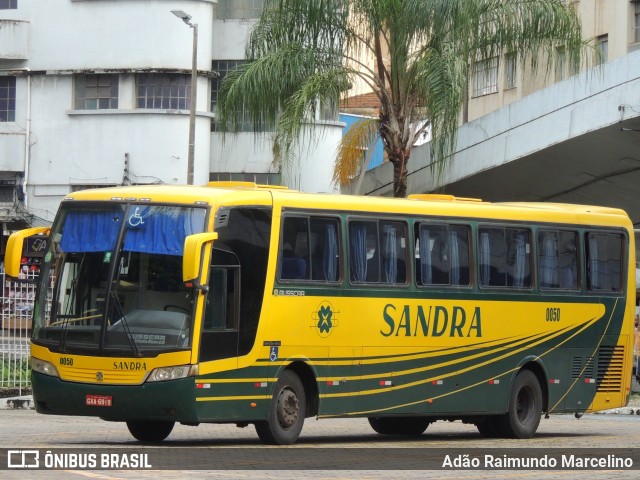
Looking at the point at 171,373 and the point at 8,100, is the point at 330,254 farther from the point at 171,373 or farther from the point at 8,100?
the point at 8,100

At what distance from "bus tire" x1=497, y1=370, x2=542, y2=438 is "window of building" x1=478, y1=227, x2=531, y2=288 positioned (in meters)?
1.27

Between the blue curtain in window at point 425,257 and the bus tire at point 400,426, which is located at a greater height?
the blue curtain in window at point 425,257

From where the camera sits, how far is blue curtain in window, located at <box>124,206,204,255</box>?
55.5 ft

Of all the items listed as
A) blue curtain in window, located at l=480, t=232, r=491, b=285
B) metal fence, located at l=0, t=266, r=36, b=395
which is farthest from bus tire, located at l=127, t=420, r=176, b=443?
metal fence, located at l=0, t=266, r=36, b=395

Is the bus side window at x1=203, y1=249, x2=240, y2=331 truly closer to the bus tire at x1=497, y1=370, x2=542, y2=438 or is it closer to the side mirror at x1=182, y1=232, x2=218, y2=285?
the side mirror at x1=182, y1=232, x2=218, y2=285

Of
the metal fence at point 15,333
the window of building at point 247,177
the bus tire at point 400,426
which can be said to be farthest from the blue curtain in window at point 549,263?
the window of building at point 247,177

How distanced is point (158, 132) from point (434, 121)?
17.9 m

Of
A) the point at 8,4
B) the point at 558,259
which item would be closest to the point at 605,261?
the point at 558,259

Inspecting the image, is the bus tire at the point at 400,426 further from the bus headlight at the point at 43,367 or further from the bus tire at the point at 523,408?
the bus headlight at the point at 43,367

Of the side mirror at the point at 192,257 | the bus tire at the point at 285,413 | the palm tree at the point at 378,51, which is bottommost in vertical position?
the bus tire at the point at 285,413

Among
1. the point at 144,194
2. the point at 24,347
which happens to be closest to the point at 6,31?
the point at 24,347

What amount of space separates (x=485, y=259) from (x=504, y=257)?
41 cm

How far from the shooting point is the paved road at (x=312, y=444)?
14016mm

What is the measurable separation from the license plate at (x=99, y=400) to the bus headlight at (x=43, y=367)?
1.80ft
